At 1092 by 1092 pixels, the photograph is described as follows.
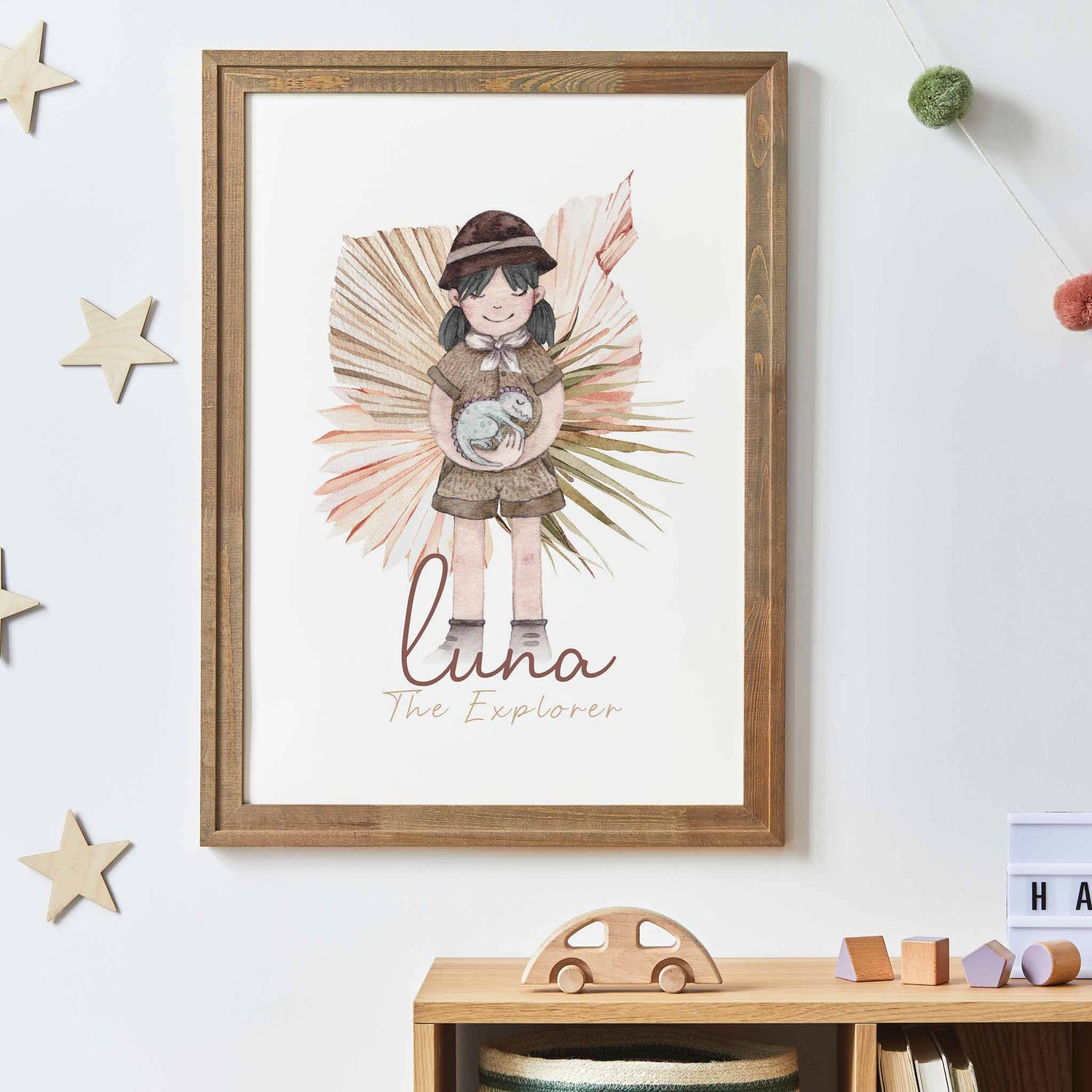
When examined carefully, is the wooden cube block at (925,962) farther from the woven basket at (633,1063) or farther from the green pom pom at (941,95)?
the green pom pom at (941,95)

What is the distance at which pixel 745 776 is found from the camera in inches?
49.6

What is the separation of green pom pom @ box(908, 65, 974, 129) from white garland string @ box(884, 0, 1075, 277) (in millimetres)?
41

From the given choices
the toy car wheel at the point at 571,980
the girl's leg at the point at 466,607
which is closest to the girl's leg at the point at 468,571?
the girl's leg at the point at 466,607

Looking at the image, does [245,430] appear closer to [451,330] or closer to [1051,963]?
[451,330]

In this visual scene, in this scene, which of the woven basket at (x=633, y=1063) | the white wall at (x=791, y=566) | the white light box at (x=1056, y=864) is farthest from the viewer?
the white wall at (x=791, y=566)

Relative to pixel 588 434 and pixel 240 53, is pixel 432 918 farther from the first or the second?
pixel 240 53

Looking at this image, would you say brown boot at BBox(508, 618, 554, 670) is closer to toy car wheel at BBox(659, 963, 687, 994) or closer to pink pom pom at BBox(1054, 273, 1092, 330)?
toy car wheel at BBox(659, 963, 687, 994)

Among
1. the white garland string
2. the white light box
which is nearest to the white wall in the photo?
the white garland string

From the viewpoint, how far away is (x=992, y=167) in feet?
4.24

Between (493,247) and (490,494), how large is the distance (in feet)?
0.95

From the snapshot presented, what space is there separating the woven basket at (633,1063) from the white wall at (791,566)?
13 centimetres

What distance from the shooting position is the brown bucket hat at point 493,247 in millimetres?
1281

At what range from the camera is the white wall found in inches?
50.1

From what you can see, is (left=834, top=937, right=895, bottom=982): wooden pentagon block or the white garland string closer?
(left=834, top=937, right=895, bottom=982): wooden pentagon block
